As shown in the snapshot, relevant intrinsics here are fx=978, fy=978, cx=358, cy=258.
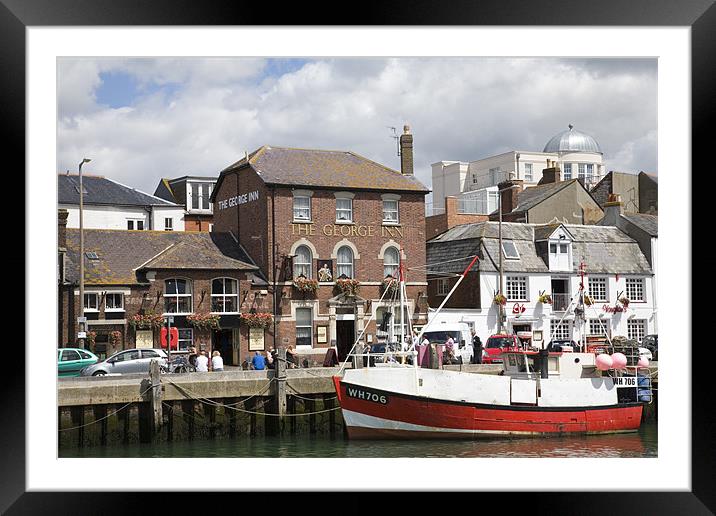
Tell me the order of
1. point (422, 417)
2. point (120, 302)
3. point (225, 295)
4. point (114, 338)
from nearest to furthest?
1. point (422, 417)
2. point (114, 338)
3. point (120, 302)
4. point (225, 295)

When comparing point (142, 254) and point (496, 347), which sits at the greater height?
point (142, 254)

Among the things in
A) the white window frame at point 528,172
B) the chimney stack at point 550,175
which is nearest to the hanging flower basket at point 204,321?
the chimney stack at point 550,175

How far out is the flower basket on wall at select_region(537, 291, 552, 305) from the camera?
41406 millimetres

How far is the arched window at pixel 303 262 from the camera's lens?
1452 inches

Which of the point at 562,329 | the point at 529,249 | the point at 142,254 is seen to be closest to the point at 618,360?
the point at 562,329

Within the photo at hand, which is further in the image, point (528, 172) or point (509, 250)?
point (528, 172)

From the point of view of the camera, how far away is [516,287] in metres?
41.8

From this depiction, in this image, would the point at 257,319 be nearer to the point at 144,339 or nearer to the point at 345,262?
the point at 144,339

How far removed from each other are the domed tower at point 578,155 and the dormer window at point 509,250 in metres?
12.7

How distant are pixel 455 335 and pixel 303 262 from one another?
258 inches

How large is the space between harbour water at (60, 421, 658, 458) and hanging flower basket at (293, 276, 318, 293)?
10785 mm

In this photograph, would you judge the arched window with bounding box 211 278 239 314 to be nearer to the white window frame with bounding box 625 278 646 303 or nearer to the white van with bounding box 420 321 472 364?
the white van with bounding box 420 321 472 364
